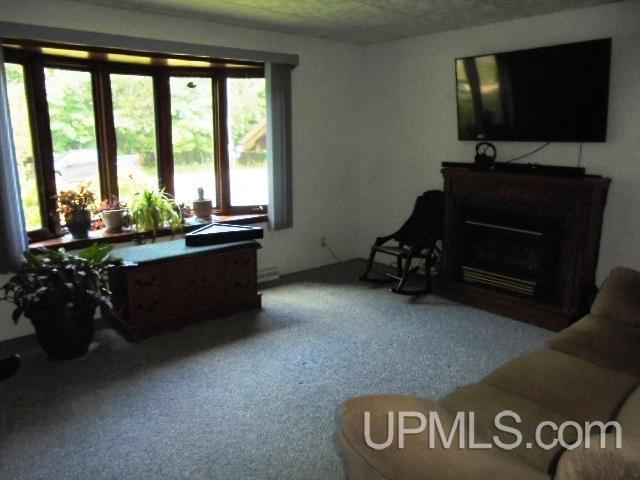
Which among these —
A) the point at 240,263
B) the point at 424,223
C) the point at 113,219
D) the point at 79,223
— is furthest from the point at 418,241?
the point at 79,223

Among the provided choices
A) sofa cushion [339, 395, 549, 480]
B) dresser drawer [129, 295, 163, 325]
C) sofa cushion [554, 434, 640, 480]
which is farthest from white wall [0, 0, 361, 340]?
sofa cushion [554, 434, 640, 480]

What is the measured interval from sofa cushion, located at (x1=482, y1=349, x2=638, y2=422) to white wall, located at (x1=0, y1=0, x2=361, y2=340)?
3.08 m

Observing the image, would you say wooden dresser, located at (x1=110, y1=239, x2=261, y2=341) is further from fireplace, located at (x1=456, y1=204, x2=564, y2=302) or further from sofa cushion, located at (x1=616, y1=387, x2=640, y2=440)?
sofa cushion, located at (x1=616, y1=387, x2=640, y2=440)

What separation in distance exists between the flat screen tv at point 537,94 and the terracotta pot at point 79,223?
3177 mm

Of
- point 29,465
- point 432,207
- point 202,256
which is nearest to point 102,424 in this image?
point 29,465

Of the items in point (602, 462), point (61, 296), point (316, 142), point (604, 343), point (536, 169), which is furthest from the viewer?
point (316, 142)

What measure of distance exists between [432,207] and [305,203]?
1296mm

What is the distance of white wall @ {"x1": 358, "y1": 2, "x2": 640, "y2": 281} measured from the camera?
11.0 feet

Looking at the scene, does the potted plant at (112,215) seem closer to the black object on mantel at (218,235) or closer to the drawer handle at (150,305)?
the black object on mantel at (218,235)

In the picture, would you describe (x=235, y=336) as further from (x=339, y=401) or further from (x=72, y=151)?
(x=72, y=151)

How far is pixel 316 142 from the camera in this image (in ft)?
16.2

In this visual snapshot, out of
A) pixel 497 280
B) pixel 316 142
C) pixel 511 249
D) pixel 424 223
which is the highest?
pixel 316 142

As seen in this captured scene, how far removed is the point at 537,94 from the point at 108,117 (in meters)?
3.38

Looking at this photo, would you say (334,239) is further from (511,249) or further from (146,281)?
(146,281)
